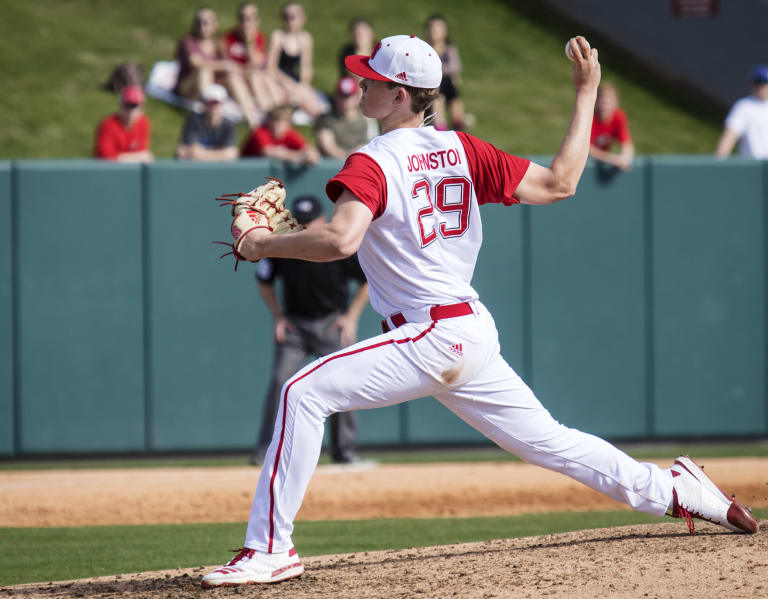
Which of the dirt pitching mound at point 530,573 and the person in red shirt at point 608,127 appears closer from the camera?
the dirt pitching mound at point 530,573

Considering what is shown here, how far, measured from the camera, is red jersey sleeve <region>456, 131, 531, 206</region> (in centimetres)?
417

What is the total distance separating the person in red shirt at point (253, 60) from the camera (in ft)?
42.3

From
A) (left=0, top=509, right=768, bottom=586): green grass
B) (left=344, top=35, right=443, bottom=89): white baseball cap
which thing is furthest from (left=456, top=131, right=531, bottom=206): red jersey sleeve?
(left=0, top=509, right=768, bottom=586): green grass

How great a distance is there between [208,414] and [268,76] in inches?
205

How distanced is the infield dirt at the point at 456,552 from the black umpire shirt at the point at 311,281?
5.18 feet

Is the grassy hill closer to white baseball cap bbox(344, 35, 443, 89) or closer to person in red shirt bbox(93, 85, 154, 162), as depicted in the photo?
person in red shirt bbox(93, 85, 154, 162)

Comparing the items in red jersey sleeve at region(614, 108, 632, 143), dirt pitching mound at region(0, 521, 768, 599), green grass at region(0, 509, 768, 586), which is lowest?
green grass at region(0, 509, 768, 586)

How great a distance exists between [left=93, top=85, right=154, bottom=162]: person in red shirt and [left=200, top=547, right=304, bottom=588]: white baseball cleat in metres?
6.36

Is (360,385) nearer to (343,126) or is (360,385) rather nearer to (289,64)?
(343,126)

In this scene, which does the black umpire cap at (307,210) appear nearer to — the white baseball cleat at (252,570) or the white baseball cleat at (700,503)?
the white baseball cleat at (700,503)

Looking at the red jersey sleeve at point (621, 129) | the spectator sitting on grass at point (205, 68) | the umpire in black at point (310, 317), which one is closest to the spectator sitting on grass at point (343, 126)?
the umpire in black at point (310, 317)

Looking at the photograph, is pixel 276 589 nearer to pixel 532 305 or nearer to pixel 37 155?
pixel 532 305

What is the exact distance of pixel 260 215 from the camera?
4.08 metres

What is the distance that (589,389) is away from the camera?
997cm
